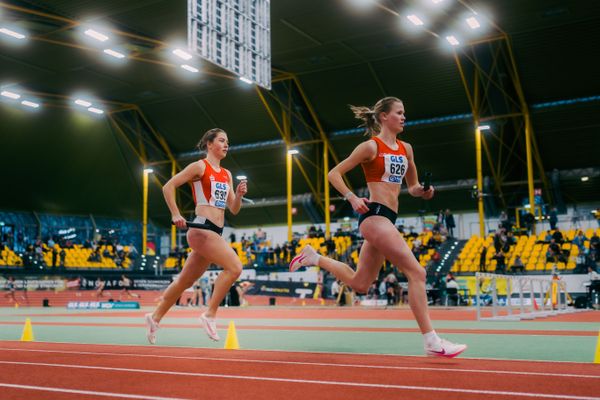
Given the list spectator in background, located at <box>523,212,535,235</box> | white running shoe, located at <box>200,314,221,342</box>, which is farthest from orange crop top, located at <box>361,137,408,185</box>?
spectator in background, located at <box>523,212,535,235</box>

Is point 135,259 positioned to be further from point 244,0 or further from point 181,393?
point 181,393

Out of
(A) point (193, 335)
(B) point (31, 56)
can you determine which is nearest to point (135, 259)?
(B) point (31, 56)

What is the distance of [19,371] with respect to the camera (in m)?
5.63

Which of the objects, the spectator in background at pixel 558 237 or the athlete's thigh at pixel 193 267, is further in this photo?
the spectator in background at pixel 558 237

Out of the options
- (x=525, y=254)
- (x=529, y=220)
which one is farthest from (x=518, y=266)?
(x=529, y=220)

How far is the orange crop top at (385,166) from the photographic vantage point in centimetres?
648

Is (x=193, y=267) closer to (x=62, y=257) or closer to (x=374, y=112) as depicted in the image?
(x=374, y=112)

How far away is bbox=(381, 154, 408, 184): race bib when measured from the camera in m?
6.50

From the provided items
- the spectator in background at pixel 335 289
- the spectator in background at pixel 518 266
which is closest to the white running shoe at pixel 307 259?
the spectator in background at pixel 518 266

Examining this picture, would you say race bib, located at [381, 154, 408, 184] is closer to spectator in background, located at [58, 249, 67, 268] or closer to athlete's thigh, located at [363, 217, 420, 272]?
athlete's thigh, located at [363, 217, 420, 272]

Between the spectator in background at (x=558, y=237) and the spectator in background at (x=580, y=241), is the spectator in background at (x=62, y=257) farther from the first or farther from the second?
the spectator in background at (x=580, y=241)

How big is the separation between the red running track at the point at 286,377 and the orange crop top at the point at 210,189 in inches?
74.9

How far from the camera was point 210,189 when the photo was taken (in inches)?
317

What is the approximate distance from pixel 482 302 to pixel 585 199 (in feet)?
52.5
